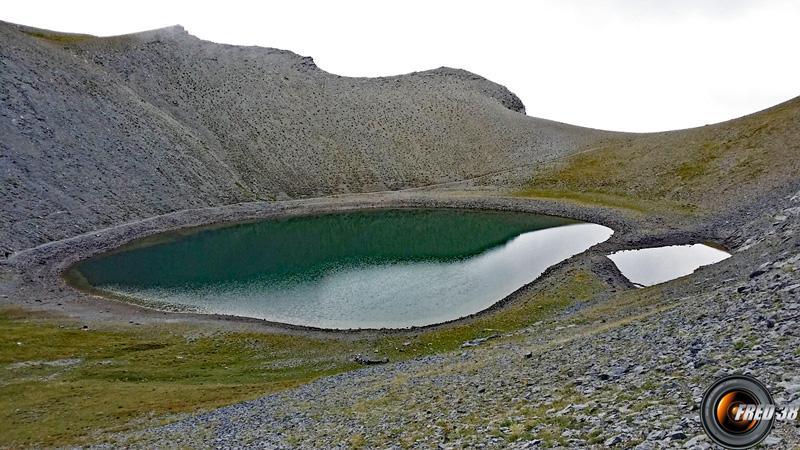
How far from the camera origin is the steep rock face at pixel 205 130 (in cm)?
7444

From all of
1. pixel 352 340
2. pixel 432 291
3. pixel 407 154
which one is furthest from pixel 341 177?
pixel 352 340

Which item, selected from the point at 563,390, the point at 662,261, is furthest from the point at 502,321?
the point at 563,390

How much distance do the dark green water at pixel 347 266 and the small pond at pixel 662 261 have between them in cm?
722

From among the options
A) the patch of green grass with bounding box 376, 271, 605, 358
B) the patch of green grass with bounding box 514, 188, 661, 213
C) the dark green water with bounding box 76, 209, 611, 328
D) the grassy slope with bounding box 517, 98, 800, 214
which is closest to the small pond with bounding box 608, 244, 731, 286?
the patch of green grass with bounding box 376, 271, 605, 358

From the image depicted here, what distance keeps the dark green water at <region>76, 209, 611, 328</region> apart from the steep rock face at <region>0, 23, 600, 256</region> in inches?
482

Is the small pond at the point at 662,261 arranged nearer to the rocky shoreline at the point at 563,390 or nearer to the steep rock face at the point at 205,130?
the rocky shoreline at the point at 563,390

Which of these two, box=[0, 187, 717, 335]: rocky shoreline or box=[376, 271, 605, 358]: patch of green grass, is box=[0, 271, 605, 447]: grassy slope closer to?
box=[376, 271, 605, 358]: patch of green grass

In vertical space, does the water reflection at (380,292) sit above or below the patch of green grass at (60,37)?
below

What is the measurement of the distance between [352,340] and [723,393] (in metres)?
31.0

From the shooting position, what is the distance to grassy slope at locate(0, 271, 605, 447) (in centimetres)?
3102

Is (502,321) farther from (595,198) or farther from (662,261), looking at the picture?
(595,198)

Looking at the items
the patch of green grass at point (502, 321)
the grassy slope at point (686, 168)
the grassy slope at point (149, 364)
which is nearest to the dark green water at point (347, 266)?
the patch of green grass at point (502, 321)

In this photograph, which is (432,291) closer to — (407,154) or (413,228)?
(413,228)

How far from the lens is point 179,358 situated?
132 feet
